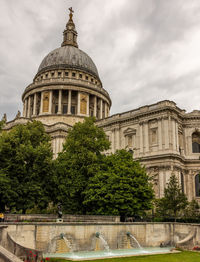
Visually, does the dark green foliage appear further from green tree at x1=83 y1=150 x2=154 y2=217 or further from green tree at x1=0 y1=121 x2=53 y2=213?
green tree at x1=0 y1=121 x2=53 y2=213

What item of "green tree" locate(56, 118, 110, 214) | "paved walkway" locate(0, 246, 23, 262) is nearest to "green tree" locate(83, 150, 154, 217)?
"green tree" locate(56, 118, 110, 214)

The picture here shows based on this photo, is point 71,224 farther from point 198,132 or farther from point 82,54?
point 82,54

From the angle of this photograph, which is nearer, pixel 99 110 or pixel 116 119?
pixel 116 119

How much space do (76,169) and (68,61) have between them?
50365 millimetres

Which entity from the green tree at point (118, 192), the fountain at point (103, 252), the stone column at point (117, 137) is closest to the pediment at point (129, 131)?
the stone column at point (117, 137)

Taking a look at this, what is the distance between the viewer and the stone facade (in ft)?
150

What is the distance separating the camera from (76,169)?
109ft

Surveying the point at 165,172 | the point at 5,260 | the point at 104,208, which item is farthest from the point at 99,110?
the point at 5,260

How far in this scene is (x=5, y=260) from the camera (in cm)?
1133

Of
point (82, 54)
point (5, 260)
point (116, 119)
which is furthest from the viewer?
point (82, 54)

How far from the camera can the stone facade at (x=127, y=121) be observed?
45.8 metres

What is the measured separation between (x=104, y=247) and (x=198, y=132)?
3431 cm

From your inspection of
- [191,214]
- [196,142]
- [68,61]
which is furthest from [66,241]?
[68,61]

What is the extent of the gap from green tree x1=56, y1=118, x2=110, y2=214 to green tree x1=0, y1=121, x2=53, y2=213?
1.61 meters
